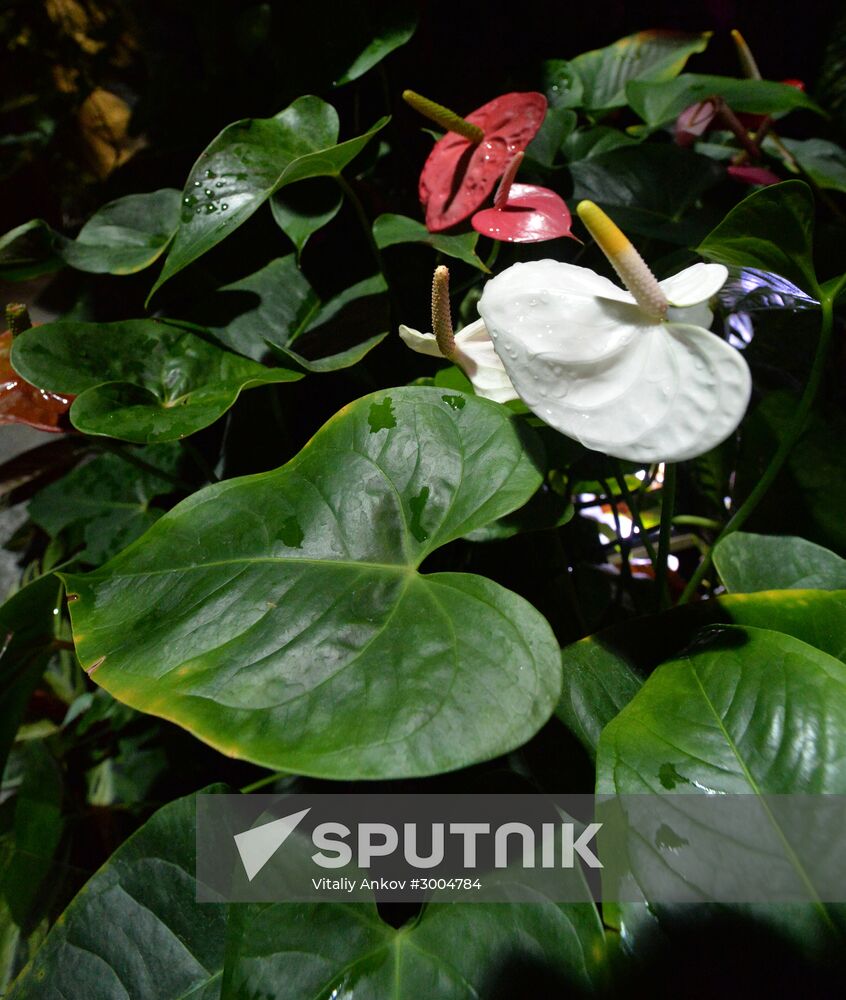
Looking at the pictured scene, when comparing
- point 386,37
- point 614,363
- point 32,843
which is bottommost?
point 32,843

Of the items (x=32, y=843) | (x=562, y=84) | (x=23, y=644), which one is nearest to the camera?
(x=23, y=644)

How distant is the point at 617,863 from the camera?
0.36 meters

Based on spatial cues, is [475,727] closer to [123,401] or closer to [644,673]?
[644,673]

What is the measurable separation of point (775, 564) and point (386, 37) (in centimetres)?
78

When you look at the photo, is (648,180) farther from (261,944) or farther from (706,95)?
(261,944)

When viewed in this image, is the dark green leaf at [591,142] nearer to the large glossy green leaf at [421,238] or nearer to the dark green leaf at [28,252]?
the large glossy green leaf at [421,238]

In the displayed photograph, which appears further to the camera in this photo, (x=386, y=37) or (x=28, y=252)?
(x=386, y=37)

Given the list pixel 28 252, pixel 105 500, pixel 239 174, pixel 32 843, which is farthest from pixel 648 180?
pixel 32 843

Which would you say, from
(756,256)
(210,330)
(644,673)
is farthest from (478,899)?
(210,330)

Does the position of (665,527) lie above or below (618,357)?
below

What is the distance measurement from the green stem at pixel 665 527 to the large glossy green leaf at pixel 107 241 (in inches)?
23.5

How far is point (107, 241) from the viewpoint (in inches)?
30.6

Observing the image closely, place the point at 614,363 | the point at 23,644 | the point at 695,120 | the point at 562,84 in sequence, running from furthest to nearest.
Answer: the point at 562,84
the point at 695,120
the point at 23,644
the point at 614,363

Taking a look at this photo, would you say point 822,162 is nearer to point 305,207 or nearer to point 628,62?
point 628,62
